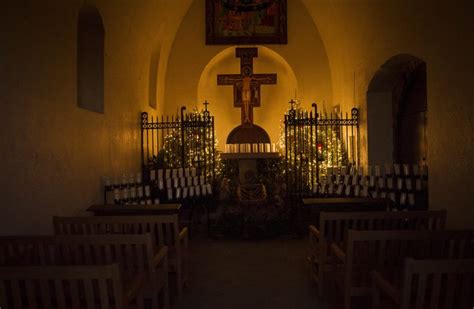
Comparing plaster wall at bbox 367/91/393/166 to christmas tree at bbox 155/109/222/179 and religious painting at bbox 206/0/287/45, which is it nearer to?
christmas tree at bbox 155/109/222/179

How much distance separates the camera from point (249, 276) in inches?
176

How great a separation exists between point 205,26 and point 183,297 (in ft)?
29.4

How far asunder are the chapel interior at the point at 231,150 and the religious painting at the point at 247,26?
0.09m

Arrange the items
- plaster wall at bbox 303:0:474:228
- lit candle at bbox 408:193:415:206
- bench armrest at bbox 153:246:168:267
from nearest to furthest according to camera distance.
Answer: bench armrest at bbox 153:246:168:267 < plaster wall at bbox 303:0:474:228 < lit candle at bbox 408:193:415:206

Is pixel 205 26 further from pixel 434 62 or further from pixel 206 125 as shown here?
pixel 434 62

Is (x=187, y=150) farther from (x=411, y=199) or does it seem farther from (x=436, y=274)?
(x=436, y=274)

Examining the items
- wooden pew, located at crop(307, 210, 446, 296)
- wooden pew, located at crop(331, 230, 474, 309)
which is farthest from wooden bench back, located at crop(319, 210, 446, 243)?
wooden pew, located at crop(331, 230, 474, 309)

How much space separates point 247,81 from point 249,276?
8.35 m

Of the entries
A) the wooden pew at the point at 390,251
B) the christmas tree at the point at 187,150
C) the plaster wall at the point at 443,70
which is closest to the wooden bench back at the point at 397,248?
the wooden pew at the point at 390,251

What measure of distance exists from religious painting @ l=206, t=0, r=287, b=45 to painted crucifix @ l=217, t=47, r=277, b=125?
18.3 inches

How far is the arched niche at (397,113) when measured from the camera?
6375 millimetres

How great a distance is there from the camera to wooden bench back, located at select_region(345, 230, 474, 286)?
2736 millimetres

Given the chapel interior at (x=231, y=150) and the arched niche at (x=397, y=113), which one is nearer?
the chapel interior at (x=231, y=150)

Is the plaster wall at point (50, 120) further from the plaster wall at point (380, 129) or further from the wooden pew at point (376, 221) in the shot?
the plaster wall at point (380, 129)
